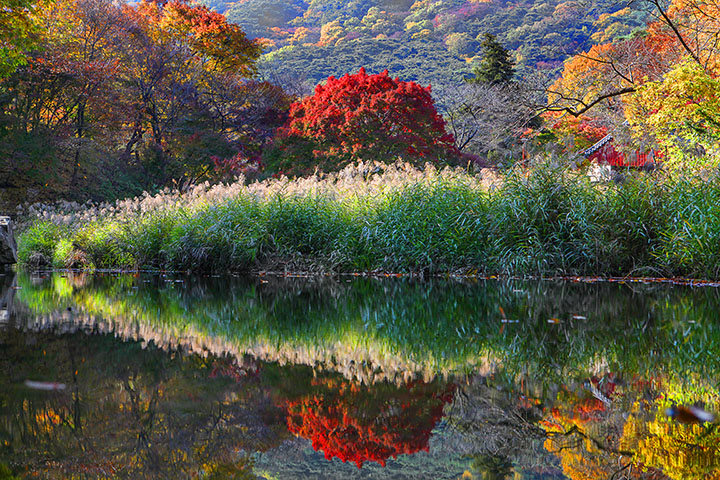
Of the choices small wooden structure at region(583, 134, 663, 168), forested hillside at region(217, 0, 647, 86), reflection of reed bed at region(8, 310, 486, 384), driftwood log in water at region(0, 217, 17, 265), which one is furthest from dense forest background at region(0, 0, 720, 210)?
forested hillside at region(217, 0, 647, 86)

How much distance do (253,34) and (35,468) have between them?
163 ft

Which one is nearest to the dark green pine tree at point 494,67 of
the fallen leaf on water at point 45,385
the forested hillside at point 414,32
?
the forested hillside at point 414,32

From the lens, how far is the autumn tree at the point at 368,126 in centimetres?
1477

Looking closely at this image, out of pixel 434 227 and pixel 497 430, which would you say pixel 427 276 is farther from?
pixel 497 430

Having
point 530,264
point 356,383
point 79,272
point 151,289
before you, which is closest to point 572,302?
point 530,264

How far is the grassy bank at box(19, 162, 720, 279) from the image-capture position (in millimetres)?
6684

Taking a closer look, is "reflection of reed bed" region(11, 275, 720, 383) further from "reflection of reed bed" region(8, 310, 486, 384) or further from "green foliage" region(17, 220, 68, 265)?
"green foliage" region(17, 220, 68, 265)

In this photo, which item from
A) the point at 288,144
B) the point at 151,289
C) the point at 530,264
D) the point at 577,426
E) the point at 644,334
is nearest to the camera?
the point at 577,426

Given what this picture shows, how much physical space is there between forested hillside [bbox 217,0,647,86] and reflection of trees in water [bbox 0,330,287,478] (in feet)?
109

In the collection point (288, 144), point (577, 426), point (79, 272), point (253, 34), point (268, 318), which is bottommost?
point (79, 272)

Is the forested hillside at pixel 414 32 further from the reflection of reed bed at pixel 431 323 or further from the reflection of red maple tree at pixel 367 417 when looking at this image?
the reflection of red maple tree at pixel 367 417

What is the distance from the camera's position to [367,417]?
1715 millimetres

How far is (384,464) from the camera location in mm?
1385

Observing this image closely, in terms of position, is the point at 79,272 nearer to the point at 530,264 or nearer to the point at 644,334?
the point at 530,264
